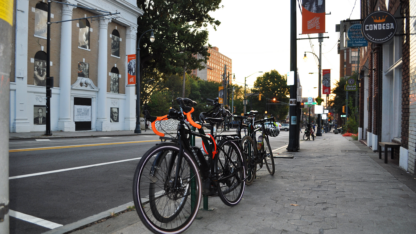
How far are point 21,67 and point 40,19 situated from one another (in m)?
4.25

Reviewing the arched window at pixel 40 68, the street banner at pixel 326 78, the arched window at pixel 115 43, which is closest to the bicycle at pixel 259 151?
the arched window at pixel 40 68

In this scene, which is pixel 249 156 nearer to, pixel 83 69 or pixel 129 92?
pixel 83 69

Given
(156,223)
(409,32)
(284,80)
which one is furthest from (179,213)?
(284,80)

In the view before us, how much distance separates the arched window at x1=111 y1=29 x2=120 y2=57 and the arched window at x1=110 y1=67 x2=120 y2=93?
158 centimetres

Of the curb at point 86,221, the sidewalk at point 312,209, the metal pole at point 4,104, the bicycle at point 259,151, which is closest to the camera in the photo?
the metal pole at point 4,104

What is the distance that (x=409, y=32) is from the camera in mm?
7438

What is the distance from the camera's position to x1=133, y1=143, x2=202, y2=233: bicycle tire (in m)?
2.91

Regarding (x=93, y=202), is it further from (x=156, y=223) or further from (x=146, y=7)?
(x=146, y=7)

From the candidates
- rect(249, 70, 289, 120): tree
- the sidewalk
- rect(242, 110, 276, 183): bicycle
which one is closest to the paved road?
the sidewalk

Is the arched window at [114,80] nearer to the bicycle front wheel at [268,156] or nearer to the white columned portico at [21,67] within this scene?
the white columned portico at [21,67]

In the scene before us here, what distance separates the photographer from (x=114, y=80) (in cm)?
3112

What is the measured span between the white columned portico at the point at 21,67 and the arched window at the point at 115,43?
31.0ft

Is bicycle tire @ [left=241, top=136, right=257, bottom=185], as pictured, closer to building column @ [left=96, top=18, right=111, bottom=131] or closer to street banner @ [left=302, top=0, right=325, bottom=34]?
street banner @ [left=302, top=0, right=325, bottom=34]

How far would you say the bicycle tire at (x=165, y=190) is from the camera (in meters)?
2.91
